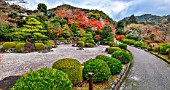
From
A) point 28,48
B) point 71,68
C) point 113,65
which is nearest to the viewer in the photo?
point 71,68

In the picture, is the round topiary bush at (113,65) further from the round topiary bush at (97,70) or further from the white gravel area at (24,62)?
the white gravel area at (24,62)

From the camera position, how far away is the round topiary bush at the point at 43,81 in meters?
3.82

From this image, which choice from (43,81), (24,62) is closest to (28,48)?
(24,62)

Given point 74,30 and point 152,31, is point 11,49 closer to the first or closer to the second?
point 74,30

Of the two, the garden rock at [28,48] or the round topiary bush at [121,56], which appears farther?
the garden rock at [28,48]

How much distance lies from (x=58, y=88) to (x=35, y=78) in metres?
0.61

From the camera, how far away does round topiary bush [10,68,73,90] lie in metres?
3.82

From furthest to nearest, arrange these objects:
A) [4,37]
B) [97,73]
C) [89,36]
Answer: [89,36]
[4,37]
[97,73]

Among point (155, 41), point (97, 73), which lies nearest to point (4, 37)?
point (97, 73)

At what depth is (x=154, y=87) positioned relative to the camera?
7.35 meters

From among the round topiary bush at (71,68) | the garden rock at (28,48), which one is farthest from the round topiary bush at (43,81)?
the garden rock at (28,48)

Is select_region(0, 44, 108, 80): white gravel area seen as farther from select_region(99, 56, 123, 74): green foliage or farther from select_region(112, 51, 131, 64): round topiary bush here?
select_region(99, 56, 123, 74): green foliage

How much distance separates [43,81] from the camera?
3934 millimetres

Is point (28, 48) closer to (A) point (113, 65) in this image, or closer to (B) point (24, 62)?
(B) point (24, 62)
